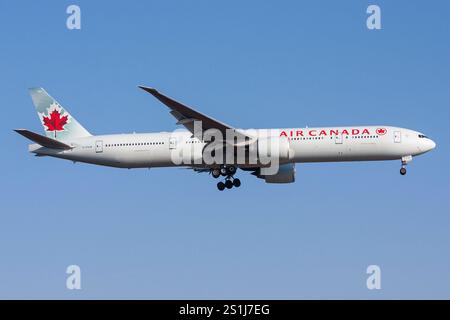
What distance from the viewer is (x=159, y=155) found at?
171 feet

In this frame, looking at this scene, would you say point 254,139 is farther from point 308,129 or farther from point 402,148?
point 402,148

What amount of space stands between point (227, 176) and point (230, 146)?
7.91 feet

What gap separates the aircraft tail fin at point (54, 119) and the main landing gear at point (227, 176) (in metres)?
9.09

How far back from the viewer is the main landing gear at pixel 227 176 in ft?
170

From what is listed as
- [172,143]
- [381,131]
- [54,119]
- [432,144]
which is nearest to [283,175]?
[381,131]

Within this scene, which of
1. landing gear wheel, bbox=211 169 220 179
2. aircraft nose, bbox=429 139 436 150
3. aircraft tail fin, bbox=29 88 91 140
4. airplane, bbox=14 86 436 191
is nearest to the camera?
airplane, bbox=14 86 436 191

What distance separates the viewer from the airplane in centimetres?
5006

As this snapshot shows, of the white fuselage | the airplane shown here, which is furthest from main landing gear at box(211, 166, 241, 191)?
Answer: the white fuselage

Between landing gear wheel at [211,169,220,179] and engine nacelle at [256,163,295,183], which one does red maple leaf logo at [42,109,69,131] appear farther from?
engine nacelle at [256,163,295,183]

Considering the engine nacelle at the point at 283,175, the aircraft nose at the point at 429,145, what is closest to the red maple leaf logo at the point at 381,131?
the aircraft nose at the point at 429,145

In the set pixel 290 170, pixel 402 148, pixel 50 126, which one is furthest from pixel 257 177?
pixel 50 126

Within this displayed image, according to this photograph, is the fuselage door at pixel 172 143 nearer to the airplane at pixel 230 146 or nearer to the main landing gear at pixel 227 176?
the airplane at pixel 230 146

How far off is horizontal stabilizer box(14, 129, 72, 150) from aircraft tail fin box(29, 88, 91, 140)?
1.95 metres

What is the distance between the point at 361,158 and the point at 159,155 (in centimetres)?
1210
